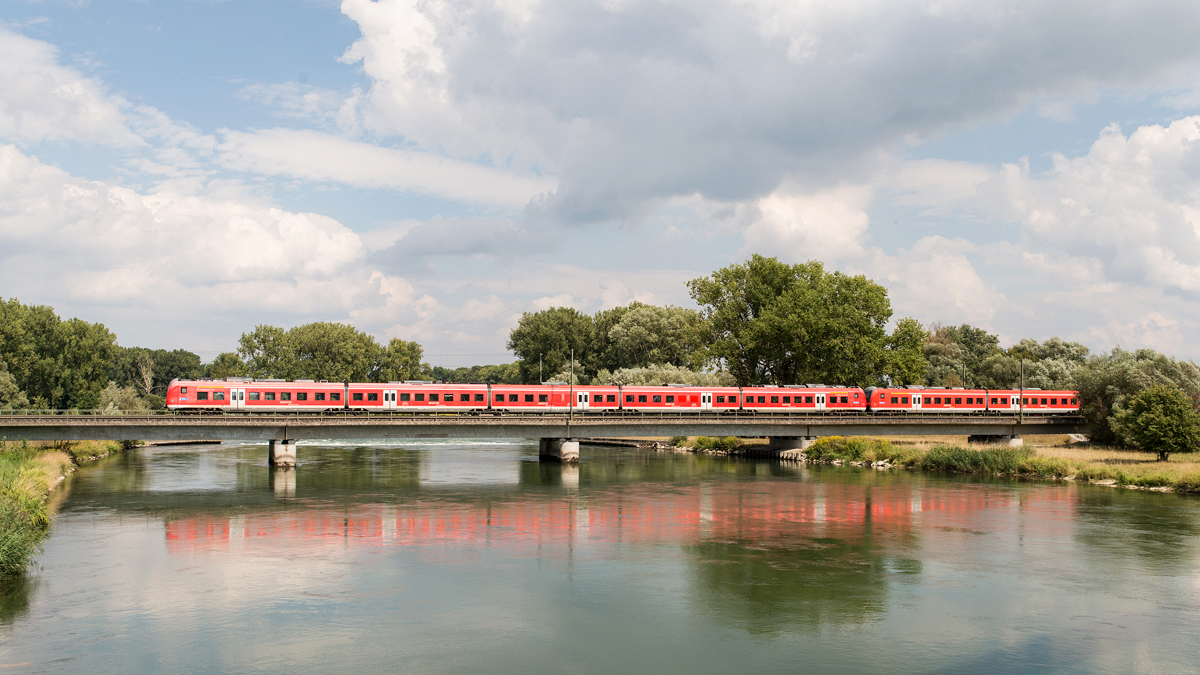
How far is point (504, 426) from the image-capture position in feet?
241

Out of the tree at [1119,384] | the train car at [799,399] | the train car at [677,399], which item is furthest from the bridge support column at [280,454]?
the tree at [1119,384]

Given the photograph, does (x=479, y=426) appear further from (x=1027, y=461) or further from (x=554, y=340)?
(x=554, y=340)

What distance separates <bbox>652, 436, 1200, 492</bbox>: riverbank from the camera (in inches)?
2372

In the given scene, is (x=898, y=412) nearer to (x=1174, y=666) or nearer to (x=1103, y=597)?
(x=1103, y=597)

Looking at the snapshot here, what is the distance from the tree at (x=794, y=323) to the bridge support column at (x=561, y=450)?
34917mm

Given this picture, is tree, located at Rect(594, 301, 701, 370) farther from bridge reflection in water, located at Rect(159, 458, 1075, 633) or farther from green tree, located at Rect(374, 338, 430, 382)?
bridge reflection in water, located at Rect(159, 458, 1075, 633)

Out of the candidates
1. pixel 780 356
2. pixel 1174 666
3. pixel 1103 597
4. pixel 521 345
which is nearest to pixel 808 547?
pixel 1103 597

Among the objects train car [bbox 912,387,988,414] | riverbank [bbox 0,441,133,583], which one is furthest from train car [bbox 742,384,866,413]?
riverbank [bbox 0,441,133,583]

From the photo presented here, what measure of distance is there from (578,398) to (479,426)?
13.0 meters

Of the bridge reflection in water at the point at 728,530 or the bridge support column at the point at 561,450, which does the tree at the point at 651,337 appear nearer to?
the bridge support column at the point at 561,450

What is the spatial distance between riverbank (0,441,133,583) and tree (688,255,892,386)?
7569cm

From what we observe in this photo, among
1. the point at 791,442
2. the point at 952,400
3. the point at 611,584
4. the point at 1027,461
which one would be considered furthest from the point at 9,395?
the point at 1027,461

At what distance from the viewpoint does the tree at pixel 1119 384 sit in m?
81.2

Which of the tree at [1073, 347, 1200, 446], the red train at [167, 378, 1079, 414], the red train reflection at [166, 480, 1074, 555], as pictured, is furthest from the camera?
the tree at [1073, 347, 1200, 446]
